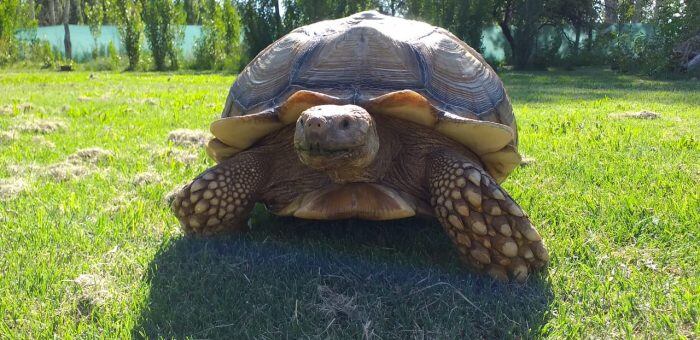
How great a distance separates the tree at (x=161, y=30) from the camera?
19812mm

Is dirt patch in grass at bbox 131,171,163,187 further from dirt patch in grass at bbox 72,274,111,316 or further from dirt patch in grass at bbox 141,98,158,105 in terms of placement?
dirt patch in grass at bbox 141,98,158,105

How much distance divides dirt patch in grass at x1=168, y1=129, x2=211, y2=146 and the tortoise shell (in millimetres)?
1825

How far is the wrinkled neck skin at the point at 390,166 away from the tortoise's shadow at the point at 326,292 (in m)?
0.23

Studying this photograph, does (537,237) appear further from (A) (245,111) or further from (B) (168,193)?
(B) (168,193)

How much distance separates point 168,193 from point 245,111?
0.73m

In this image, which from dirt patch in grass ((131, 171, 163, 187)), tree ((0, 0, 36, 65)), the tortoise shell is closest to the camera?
the tortoise shell

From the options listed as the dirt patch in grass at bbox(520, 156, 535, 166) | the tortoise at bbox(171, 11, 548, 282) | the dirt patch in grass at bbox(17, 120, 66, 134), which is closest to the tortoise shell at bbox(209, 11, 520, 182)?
the tortoise at bbox(171, 11, 548, 282)

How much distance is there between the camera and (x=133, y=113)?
6273mm

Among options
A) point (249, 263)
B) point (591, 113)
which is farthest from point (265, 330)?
point (591, 113)

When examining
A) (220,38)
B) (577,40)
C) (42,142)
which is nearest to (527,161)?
(42,142)

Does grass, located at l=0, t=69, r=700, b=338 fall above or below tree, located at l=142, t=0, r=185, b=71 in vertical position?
below

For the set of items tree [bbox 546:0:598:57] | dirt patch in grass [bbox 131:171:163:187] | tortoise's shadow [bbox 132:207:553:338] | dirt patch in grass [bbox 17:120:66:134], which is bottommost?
tortoise's shadow [bbox 132:207:553:338]

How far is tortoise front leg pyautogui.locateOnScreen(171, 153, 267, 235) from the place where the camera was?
242 centimetres

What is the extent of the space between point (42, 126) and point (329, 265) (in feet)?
13.1
